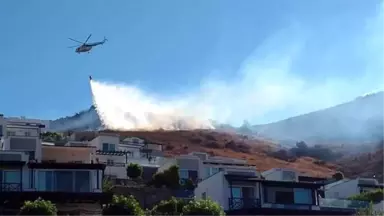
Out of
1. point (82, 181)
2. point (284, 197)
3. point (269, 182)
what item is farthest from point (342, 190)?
point (82, 181)

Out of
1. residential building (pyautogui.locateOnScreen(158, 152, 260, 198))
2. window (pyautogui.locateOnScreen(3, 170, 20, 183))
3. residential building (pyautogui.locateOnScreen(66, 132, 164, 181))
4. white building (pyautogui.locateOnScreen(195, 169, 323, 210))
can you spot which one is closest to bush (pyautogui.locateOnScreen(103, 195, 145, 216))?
window (pyautogui.locateOnScreen(3, 170, 20, 183))

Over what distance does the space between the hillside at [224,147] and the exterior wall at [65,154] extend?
54.7 m

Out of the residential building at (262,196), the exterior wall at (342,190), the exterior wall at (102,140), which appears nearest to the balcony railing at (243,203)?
the residential building at (262,196)

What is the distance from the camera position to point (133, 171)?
87.6m

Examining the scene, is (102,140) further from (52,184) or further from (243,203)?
(52,184)

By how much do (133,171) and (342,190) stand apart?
22786 millimetres

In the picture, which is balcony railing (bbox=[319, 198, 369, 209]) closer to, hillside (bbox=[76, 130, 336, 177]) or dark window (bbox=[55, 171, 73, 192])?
dark window (bbox=[55, 171, 73, 192])

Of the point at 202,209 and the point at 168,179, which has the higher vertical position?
the point at 168,179

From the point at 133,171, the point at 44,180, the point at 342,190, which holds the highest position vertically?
the point at 133,171

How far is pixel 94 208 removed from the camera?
202 feet

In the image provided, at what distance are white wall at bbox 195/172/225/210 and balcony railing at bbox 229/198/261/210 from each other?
508 millimetres

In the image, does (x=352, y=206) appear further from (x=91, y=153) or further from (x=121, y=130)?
(x=121, y=130)

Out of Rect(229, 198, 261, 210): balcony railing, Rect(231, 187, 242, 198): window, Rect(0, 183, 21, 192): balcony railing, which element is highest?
Rect(0, 183, 21, 192): balcony railing

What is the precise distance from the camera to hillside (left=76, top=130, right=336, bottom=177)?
14550cm
